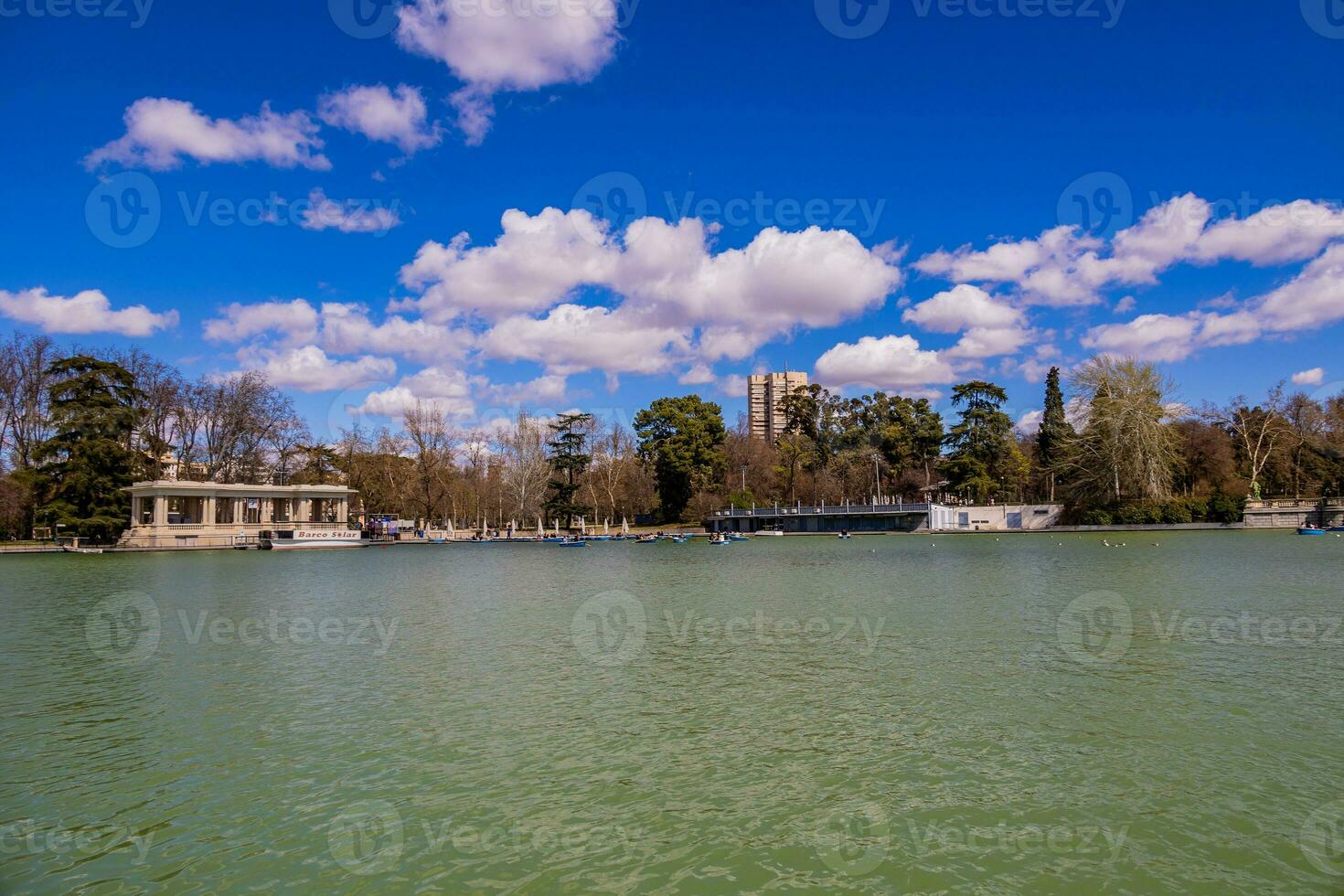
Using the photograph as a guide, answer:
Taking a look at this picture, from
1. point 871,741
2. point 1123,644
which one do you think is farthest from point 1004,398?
point 871,741

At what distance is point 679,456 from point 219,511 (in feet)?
146

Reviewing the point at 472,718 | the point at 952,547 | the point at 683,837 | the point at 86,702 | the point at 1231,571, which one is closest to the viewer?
the point at 683,837

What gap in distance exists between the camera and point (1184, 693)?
12617mm

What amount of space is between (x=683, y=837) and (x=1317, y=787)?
6.87 metres

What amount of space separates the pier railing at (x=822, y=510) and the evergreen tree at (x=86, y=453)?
179 ft

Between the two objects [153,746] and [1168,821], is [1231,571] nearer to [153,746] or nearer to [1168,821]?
[1168,821]

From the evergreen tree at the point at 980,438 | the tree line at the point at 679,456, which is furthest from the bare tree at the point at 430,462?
the evergreen tree at the point at 980,438

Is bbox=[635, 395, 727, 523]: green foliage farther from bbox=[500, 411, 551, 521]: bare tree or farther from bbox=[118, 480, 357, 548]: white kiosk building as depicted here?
bbox=[118, 480, 357, 548]: white kiosk building

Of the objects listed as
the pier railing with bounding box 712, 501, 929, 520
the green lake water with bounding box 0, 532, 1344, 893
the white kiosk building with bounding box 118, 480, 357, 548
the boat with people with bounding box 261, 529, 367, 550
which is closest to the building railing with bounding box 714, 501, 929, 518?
the pier railing with bounding box 712, 501, 929, 520

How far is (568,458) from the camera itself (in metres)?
87.4

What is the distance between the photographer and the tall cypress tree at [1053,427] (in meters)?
77.6

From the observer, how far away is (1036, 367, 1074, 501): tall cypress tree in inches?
3056

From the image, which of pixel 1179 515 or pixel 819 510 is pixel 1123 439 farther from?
pixel 819 510

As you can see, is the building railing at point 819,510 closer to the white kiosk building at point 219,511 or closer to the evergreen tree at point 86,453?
the white kiosk building at point 219,511
